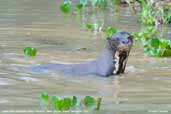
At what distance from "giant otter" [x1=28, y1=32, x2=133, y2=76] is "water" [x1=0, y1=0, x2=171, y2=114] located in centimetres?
17

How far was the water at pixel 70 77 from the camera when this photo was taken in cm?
598

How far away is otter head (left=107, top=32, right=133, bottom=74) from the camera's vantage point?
793cm

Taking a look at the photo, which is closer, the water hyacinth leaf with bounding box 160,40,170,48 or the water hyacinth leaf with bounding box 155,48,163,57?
the water hyacinth leaf with bounding box 155,48,163,57

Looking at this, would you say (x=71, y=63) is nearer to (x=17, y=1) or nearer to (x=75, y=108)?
(x=75, y=108)

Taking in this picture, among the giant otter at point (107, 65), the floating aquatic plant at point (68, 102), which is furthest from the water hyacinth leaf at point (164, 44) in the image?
the floating aquatic plant at point (68, 102)

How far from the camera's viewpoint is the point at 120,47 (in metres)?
8.01

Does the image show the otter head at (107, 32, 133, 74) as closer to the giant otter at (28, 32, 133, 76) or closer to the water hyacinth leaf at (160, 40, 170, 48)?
the giant otter at (28, 32, 133, 76)

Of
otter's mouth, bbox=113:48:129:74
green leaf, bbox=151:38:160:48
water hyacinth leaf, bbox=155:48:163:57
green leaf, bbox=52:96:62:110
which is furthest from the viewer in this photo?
water hyacinth leaf, bbox=155:48:163:57

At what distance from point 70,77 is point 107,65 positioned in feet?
2.14

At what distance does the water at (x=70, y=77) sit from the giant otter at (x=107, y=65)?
168mm

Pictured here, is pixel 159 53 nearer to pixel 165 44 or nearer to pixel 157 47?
pixel 157 47

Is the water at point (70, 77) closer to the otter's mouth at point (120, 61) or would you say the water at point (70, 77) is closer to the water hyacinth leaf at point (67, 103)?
the otter's mouth at point (120, 61)

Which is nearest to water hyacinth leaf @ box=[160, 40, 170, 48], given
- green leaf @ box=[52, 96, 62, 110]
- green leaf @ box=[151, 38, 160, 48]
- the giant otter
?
green leaf @ box=[151, 38, 160, 48]

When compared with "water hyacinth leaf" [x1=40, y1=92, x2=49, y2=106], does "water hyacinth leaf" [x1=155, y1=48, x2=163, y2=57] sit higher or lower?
lower
